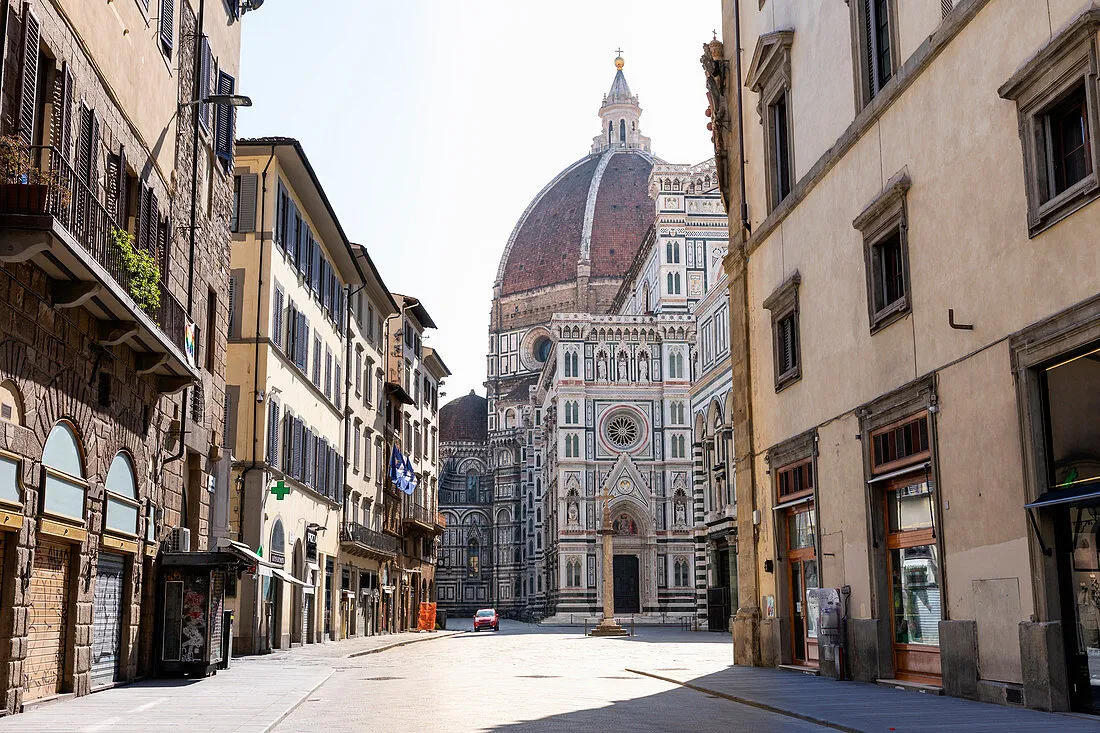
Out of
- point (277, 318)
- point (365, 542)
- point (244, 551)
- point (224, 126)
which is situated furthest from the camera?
point (365, 542)

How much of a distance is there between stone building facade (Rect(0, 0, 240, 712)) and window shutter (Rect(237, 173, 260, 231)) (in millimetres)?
9126

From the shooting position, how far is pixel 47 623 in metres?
15.7

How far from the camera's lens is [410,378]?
64.6m

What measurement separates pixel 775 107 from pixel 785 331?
15.5 ft

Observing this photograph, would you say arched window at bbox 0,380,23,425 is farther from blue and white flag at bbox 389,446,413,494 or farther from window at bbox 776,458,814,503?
blue and white flag at bbox 389,446,413,494

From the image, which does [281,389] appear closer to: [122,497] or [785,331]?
[122,497]

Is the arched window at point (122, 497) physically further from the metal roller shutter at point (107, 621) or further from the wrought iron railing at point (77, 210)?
the wrought iron railing at point (77, 210)

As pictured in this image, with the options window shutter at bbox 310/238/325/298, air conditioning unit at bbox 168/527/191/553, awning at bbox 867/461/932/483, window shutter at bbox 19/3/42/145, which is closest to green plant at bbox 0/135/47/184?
window shutter at bbox 19/3/42/145

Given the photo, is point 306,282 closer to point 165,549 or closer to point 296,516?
point 296,516

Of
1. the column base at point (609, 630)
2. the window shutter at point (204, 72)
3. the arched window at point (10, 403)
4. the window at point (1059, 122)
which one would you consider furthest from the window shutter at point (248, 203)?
the column base at point (609, 630)

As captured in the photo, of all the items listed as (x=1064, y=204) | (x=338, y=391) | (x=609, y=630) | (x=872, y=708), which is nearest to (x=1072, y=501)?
(x=1064, y=204)

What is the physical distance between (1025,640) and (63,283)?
1251 centimetres

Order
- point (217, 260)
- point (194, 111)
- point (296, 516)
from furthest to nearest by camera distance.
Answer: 1. point (296, 516)
2. point (217, 260)
3. point (194, 111)

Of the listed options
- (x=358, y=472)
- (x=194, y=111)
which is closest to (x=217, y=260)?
(x=194, y=111)
